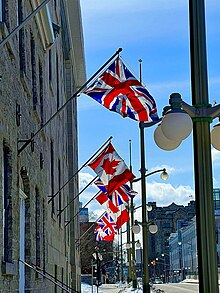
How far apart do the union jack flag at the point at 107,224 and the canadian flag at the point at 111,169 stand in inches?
408

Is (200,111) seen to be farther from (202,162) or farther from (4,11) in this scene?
(4,11)

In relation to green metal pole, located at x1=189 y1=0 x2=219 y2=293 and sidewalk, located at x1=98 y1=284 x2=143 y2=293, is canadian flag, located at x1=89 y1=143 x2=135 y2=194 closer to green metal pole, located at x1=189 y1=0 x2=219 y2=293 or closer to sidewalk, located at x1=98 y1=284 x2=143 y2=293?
green metal pole, located at x1=189 y1=0 x2=219 y2=293

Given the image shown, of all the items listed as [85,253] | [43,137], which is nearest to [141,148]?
[43,137]

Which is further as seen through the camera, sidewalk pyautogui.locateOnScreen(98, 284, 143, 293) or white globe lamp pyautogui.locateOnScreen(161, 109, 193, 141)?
sidewalk pyautogui.locateOnScreen(98, 284, 143, 293)

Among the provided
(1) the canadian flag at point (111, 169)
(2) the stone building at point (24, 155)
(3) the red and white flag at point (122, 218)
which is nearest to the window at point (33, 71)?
(2) the stone building at point (24, 155)

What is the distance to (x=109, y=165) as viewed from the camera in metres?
20.8

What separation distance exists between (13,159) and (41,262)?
19.2ft

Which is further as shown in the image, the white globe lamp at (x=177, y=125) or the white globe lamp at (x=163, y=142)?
the white globe lamp at (x=163, y=142)

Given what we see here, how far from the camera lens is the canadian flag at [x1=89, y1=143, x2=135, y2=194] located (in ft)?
66.8

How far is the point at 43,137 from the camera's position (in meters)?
19.5

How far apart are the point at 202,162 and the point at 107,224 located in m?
24.5

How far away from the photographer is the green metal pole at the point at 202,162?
741 cm

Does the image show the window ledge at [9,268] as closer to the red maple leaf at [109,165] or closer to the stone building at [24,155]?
the stone building at [24,155]

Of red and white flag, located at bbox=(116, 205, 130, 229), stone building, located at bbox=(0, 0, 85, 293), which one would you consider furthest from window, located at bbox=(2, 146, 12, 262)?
red and white flag, located at bbox=(116, 205, 130, 229)
